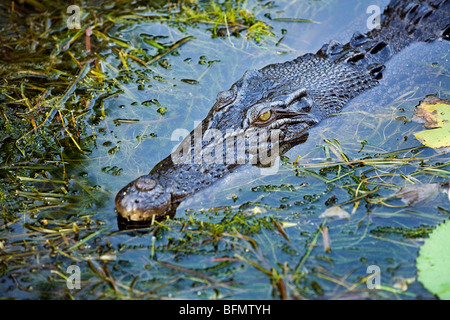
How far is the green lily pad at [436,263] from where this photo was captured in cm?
263

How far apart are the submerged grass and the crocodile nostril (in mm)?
279

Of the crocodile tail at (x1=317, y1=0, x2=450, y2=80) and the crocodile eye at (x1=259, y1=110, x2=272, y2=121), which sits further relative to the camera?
the crocodile tail at (x1=317, y1=0, x2=450, y2=80)

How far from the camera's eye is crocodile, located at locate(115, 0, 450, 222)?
11.0 feet

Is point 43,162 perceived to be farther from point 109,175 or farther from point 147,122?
point 147,122

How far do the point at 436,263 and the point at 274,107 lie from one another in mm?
1812

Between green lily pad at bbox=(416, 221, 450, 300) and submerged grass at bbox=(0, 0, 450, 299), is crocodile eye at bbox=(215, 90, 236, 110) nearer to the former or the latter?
submerged grass at bbox=(0, 0, 450, 299)

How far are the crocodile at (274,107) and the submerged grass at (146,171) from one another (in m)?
0.20

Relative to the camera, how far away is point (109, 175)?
3705 mm

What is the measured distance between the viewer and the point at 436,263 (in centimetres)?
274

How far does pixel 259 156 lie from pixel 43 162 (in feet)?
6.35
